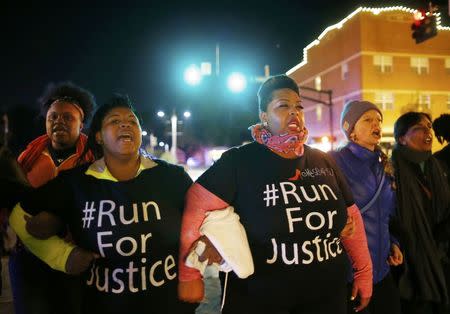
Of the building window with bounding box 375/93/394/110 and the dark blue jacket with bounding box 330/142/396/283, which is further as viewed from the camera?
the building window with bounding box 375/93/394/110

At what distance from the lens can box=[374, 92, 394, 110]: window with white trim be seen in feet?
90.1

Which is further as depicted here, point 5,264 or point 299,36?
point 299,36

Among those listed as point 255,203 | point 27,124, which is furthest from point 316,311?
point 27,124

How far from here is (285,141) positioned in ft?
8.27

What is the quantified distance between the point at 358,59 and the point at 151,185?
2755cm

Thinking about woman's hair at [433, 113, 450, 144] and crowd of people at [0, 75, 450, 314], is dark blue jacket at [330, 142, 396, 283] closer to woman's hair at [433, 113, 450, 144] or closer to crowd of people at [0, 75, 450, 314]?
crowd of people at [0, 75, 450, 314]

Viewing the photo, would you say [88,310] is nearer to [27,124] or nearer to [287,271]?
[287,271]

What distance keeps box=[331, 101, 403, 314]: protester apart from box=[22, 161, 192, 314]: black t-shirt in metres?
1.57

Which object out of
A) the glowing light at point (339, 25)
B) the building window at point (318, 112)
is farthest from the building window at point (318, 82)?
the glowing light at point (339, 25)

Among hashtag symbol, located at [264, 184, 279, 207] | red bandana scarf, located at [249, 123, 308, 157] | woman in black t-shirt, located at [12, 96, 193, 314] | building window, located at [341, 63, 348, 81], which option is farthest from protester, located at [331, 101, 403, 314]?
building window, located at [341, 63, 348, 81]

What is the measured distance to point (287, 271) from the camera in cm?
232

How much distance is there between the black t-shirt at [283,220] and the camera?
2324 millimetres

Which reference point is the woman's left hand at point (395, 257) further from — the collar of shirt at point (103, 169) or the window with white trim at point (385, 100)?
the window with white trim at point (385, 100)

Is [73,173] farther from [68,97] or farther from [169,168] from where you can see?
[68,97]
